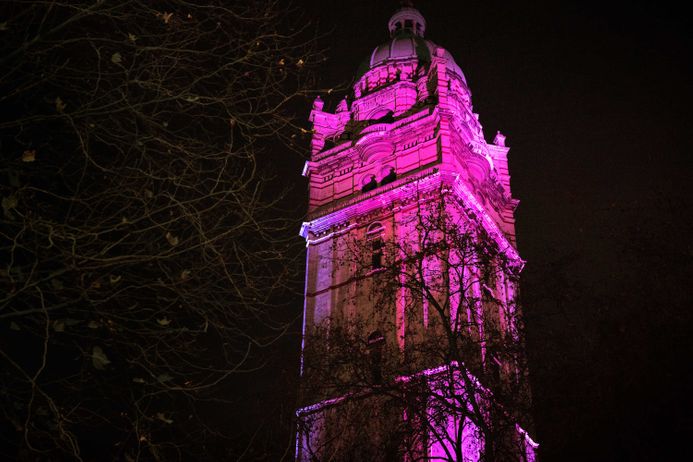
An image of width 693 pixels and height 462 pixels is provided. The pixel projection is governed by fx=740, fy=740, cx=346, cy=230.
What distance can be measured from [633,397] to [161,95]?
9.71 m

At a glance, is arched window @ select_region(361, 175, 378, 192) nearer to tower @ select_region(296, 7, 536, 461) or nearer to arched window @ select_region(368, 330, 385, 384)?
tower @ select_region(296, 7, 536, 461)

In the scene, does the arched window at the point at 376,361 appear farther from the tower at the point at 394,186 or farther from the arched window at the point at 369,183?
the arched window at the point at 369,183

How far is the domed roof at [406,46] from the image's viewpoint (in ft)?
156

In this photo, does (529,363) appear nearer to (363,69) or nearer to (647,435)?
(647,435)

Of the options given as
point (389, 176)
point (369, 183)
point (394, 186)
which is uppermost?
point (389, 176)

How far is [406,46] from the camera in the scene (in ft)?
158

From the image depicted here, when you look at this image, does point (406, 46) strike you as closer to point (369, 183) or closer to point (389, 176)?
point (389, 176)

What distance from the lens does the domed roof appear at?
47.6m

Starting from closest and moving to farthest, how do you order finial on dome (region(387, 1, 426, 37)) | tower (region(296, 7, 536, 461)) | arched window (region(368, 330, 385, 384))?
arched window (region(368, 330, 385, 384))
tower (region(296, 7, 536, 461))
finial on dome (region(387, 1, 426, 37))

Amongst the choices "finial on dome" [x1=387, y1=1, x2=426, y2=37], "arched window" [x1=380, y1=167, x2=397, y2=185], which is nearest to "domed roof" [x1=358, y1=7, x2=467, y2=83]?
"finial on dome" [x1=387, y1=1, x2=426, y2=37]

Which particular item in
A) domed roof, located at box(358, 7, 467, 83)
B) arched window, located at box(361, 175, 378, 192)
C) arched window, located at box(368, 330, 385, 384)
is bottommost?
arched window, located at box(368, 330, 385, 384)

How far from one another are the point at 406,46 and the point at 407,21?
3.79m

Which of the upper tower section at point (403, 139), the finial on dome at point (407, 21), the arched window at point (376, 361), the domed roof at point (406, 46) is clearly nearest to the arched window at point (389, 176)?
the upper tower section at point (403, 139)

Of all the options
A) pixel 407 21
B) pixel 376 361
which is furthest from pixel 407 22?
pixel 376 361
